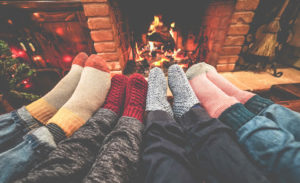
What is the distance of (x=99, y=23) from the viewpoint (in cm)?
102

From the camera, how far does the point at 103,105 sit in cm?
63

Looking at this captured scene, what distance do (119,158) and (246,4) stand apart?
5.09 feet

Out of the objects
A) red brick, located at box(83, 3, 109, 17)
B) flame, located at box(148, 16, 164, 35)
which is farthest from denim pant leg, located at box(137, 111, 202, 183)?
flame, located at box(148, 16, 164, 35)

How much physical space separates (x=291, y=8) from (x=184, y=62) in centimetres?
127

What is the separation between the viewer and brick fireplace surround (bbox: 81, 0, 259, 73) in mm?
997

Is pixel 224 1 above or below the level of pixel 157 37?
above

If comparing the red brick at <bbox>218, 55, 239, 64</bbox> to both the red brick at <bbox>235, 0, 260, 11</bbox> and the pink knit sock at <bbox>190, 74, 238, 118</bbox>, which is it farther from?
the pink knit sock at <bbox>190, 74, 238, 118</bbox>

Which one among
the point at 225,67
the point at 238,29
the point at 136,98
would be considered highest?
the point at 238,29

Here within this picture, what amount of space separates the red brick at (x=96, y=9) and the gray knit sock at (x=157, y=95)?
714mm

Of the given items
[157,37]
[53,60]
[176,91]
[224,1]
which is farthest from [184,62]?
[53,60]

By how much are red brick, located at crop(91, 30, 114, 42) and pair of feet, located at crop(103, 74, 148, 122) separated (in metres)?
0.55

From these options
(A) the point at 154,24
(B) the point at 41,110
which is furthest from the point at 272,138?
(A) the point at 154,24

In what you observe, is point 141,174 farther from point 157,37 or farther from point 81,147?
point 157,37

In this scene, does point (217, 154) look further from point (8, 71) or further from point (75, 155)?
point (8, 71)
